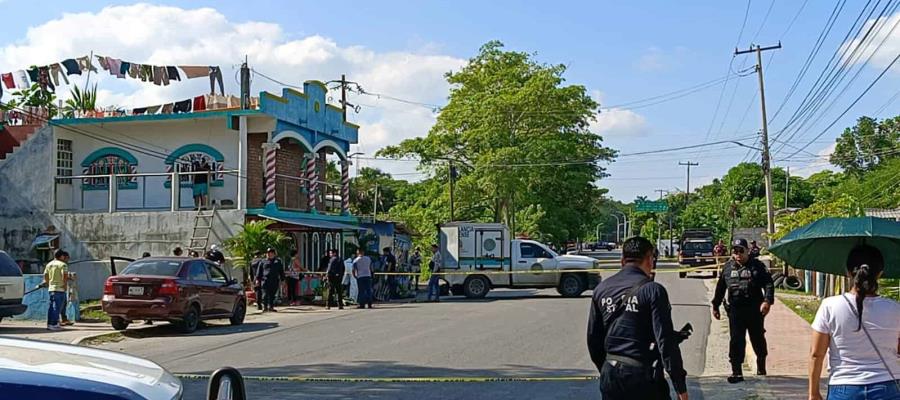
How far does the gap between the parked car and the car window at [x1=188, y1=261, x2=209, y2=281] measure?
14117mm

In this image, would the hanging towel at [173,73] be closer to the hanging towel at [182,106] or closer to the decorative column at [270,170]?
the hanging towel at [182,106]

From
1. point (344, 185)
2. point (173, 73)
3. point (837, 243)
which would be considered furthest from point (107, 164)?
point (837, 243)

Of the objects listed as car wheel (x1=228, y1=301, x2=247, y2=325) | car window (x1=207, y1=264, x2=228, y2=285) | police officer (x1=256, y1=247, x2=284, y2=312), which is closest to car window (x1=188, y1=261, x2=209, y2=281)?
car window (x1=207, y1=264, x2=228, y2=285)

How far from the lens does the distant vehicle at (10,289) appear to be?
56.4 feet

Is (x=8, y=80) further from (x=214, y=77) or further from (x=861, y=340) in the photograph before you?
(x=861, y=340)

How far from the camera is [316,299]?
26.6 metres

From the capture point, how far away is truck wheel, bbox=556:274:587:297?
2772 cm

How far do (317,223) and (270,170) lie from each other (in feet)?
7.12

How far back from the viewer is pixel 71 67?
1197 inches

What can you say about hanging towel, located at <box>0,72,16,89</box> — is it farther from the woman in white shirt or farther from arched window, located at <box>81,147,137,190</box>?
the woman in white shirt

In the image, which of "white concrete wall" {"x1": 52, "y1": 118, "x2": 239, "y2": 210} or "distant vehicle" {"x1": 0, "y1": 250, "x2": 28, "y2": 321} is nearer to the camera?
"distant vehicle" {"x1": 0, "y1": 250, "x2": 28, "y2": 321}

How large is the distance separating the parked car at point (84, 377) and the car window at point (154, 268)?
1385 cm

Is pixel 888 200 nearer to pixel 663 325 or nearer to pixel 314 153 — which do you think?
pixel 314 153

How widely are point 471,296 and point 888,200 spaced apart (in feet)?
77.6
